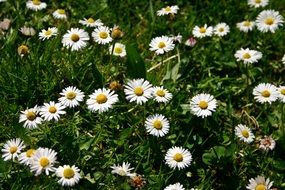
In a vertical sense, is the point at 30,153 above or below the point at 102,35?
below

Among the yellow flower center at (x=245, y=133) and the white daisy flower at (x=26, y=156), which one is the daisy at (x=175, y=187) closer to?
the yellow flower center at (x=245, y=133)

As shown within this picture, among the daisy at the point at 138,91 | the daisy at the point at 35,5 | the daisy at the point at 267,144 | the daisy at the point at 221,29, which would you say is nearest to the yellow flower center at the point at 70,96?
the daisy at the point at 138,91

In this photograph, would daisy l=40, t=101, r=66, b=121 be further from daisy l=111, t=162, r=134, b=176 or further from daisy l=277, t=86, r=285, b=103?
daisy l=277, t=86, r=285, b=103

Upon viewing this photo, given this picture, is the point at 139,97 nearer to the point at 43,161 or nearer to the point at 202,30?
the point at 43,161

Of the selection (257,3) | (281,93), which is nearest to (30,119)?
(281,93)

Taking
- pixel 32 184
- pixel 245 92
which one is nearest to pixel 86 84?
pixel 32 184

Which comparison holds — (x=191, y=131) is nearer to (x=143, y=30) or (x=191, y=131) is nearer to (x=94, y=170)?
(x=94, y=170)
